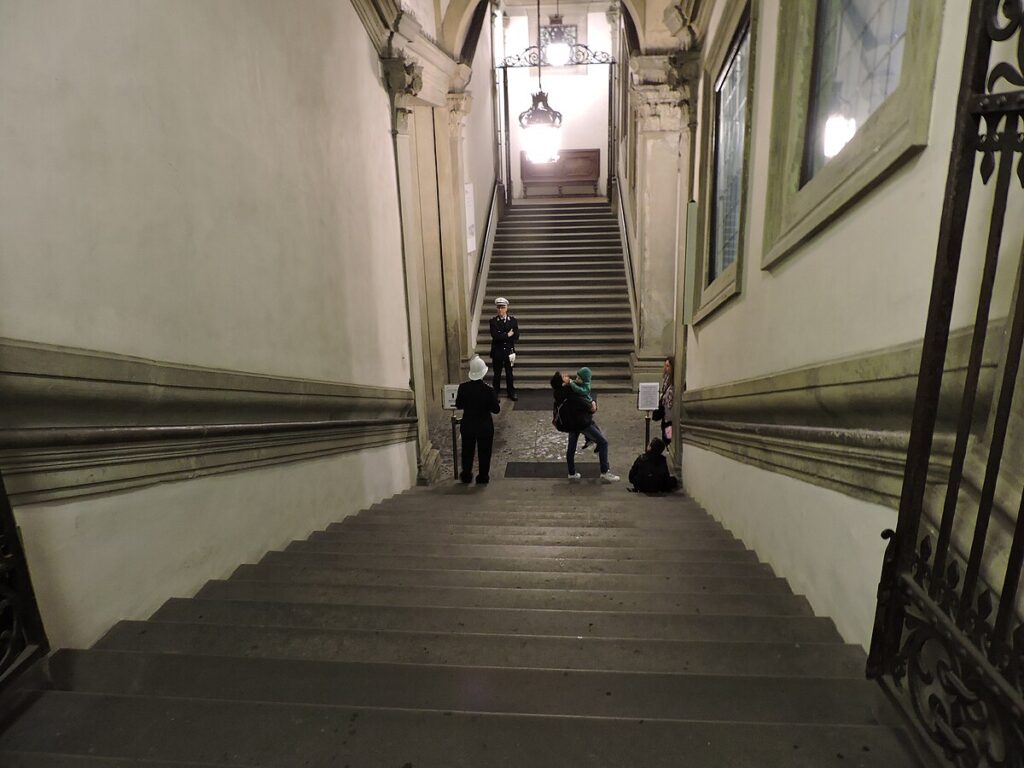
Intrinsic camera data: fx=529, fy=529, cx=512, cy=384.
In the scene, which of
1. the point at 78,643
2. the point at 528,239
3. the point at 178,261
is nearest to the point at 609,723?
the point at 78,643

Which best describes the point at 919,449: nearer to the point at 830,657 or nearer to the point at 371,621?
the point at 830,657

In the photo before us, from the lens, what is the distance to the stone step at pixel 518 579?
224 centimetres

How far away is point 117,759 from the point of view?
118cm

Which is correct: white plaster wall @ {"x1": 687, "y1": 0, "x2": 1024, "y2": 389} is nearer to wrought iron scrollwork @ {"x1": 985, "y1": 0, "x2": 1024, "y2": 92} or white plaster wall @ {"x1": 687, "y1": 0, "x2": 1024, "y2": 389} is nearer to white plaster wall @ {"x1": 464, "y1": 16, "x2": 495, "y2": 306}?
wrought iron scrollwork @ {"x1": 985, "y1": 0, "x2": 1024, "y2": 92}

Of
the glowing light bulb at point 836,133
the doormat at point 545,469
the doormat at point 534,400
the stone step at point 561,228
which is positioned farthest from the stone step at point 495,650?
the stone step at point 561,228

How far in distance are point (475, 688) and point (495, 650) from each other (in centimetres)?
24

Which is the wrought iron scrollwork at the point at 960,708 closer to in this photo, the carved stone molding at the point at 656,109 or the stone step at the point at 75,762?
the stone step at the point at 75,762

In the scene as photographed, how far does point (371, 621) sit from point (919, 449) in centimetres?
173

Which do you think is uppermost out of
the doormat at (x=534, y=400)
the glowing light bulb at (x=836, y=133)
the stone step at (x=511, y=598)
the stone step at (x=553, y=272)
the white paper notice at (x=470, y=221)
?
the white paper notice at (x=470, y=221)

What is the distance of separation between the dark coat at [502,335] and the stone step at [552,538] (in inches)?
203

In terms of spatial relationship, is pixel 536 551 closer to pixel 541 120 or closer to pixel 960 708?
pixel 960 708

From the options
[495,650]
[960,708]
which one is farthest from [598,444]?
[960,708]

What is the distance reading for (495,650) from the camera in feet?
5.38

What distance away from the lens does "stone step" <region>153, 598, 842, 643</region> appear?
5.82 ft
